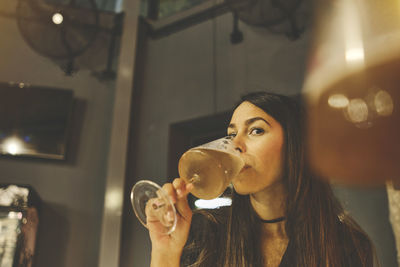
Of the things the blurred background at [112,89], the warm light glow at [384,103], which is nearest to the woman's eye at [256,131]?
the warm light glow at [384,103]

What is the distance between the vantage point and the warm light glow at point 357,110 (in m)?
1.10

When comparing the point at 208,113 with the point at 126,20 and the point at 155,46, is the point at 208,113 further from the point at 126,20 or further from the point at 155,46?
the point at 126,20

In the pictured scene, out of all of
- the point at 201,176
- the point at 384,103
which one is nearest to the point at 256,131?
the point at 201,176

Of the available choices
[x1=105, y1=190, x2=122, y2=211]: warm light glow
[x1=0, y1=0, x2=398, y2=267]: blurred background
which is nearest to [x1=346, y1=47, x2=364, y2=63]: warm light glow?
[x1=0, y1=0, x2=398, y2=267]: blurred background

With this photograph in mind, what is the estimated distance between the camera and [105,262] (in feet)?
6.00

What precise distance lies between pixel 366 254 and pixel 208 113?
1086 millimetres

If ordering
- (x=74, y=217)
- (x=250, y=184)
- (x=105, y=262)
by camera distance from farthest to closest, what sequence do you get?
(x=74, y=217) < (x=105, y=262) < (x=250, y=184)

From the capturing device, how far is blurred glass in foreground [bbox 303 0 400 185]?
1.00m

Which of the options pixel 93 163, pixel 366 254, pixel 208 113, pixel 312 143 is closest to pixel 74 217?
pixel 93 163

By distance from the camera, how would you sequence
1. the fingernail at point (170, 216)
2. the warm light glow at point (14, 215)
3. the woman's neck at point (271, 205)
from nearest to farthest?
the fingernail at point (170, 216), the woman's neck at point (271, 205), the warm light glow at point (14, 215)

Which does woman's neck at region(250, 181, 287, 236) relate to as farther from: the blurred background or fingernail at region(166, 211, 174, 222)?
the blurred background

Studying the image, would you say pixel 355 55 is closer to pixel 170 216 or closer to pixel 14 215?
pixel 170 216

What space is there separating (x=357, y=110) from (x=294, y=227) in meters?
0.46

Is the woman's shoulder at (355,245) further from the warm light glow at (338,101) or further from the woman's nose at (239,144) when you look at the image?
the warm light glow at (338,101)
